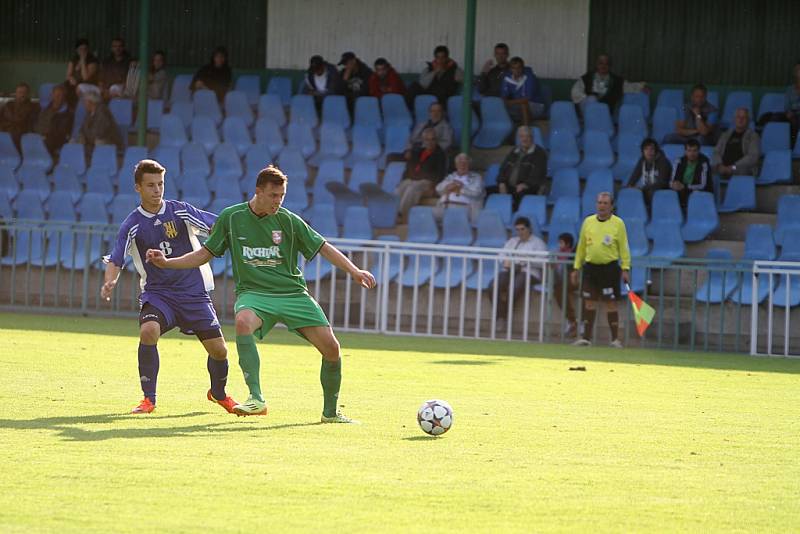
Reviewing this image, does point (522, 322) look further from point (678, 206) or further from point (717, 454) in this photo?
point (717, 454)

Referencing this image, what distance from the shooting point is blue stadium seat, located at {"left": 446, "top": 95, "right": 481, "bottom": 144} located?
21.5 meters

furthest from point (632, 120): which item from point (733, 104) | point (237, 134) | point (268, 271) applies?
point (268, 271)

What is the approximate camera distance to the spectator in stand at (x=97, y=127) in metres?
22.5

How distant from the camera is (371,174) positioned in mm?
20719

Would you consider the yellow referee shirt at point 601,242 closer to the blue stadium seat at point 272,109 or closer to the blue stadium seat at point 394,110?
the blue stadium seat at point 394,110

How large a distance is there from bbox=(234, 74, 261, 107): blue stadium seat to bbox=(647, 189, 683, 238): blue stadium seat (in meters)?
7.77

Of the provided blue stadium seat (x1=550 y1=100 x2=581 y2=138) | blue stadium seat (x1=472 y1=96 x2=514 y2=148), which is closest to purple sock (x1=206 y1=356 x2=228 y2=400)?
blue stadium seat (x1=550 y1=100 x2=581 y2=138)

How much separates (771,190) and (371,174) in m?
5.84

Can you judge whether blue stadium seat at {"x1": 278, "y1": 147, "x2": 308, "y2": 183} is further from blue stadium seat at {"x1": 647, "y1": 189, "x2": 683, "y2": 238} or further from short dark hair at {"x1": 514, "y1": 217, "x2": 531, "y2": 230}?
blue stadium seat at {"x1": 647, "y1": 189, "x2": 683, "y2": 238}

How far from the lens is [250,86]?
23812mm

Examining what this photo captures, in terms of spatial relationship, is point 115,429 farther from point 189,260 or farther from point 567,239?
point 567,239

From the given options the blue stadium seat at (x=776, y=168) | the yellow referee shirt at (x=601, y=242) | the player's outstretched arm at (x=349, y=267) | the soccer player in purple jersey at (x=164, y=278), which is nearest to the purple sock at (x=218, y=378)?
the soccer player in purple jersey at (x=164, y=278)

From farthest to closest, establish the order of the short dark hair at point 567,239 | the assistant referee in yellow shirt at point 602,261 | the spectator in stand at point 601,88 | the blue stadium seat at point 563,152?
the spectator in stand at point 601,88, the blue stadium seat at point 563,152, the short dark hair at point 567,239, the assistant referee in yellow shirt at point 602,261

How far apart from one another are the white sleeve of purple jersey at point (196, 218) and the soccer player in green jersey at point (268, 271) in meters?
0.54
